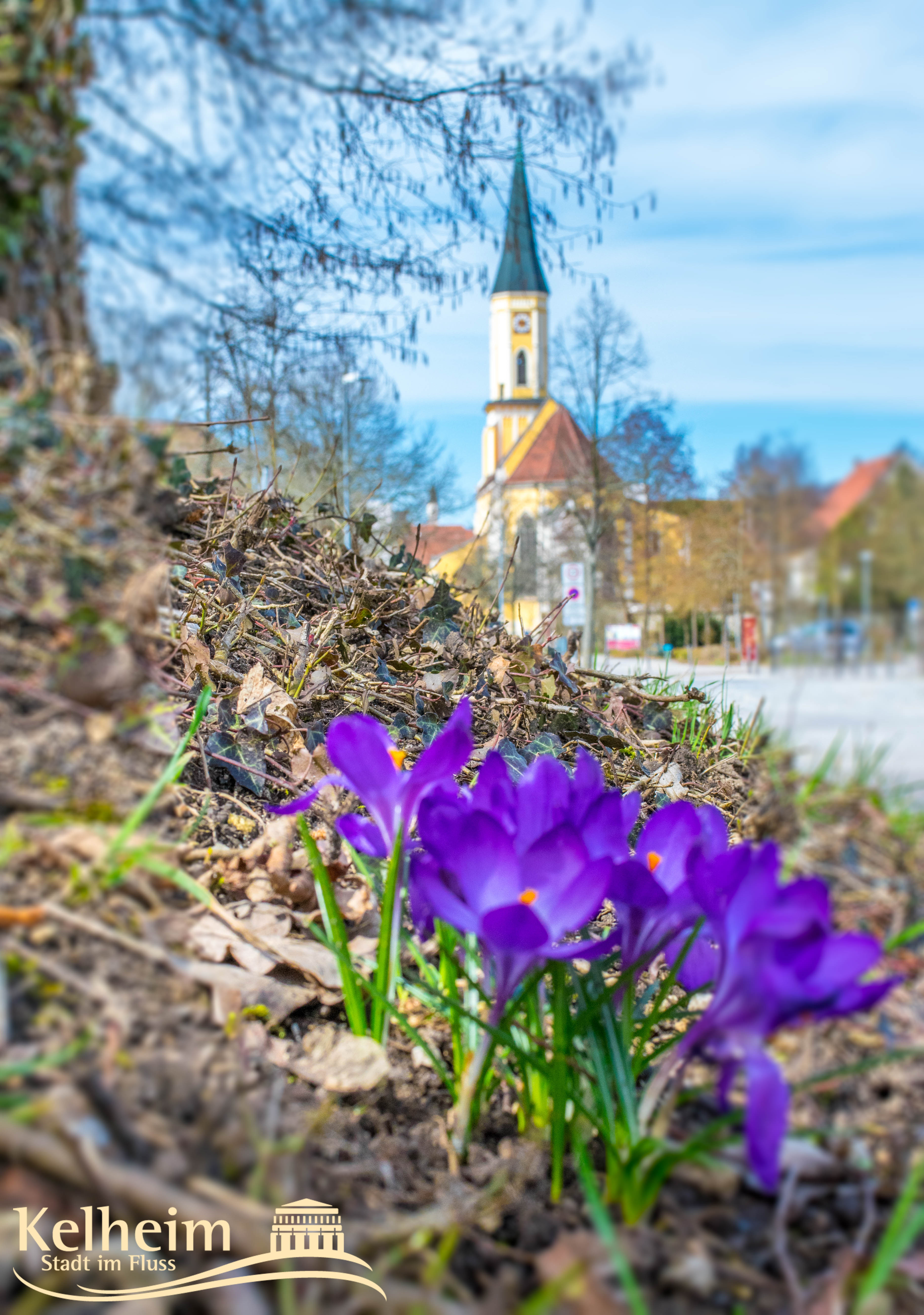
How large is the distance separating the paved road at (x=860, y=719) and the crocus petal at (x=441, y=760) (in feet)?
1.20

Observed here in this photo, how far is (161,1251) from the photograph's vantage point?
2.33 feet

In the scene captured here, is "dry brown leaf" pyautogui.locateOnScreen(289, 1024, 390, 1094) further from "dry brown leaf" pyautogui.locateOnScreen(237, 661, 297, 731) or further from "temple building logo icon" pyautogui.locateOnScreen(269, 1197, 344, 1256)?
"dry brown leaf" pyautogui.locateOnScreen(237, 661, 297, 731)

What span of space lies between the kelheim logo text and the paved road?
63cm

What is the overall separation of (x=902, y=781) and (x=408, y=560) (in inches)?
103

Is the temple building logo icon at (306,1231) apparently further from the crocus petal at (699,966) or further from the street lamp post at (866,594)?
the street lamp post at (866,594)

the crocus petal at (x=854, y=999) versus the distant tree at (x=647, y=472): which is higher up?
the distant tree at (x=647, y=472)

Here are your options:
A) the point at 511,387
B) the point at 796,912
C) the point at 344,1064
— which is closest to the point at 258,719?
the point at 344,1064

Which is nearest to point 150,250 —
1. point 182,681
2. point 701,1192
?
point 701,1192

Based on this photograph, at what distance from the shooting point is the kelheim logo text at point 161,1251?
25.8 inches

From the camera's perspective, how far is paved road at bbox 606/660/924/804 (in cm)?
92

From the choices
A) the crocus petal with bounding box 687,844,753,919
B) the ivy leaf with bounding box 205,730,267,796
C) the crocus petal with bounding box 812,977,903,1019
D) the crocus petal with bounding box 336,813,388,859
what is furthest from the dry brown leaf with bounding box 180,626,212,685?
the crocus petal with bounding box 812,977,903,1019

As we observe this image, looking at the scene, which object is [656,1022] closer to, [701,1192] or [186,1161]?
[701,1192]

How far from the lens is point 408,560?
3406mm

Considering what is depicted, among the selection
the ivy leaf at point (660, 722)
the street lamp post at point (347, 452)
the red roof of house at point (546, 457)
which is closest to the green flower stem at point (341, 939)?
the ivy leaf at point (660, 722)
